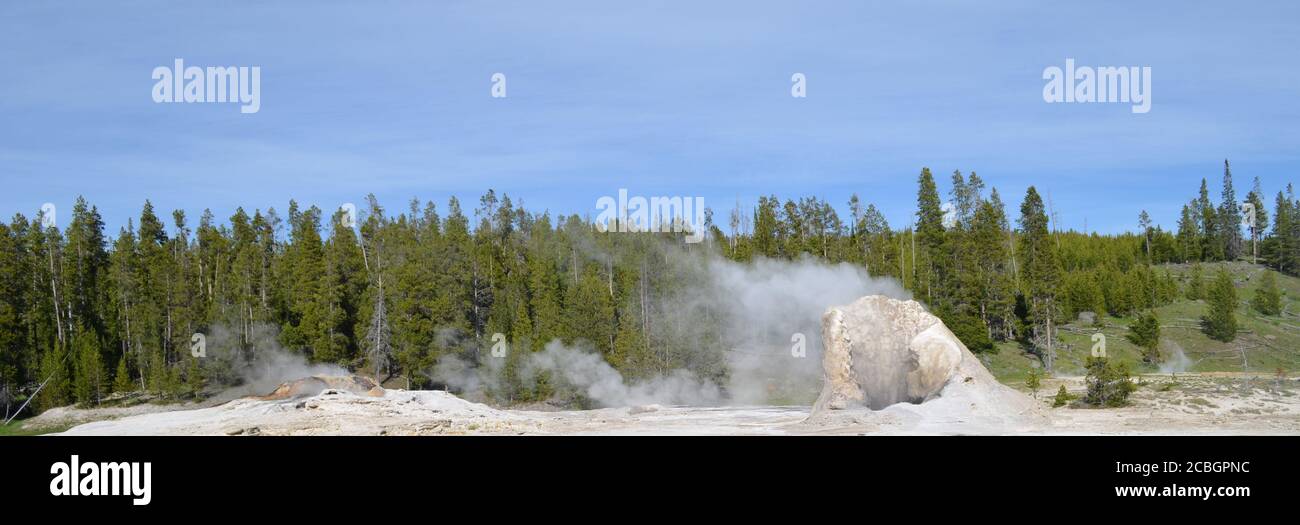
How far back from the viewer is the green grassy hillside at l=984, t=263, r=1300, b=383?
65562 millimetres

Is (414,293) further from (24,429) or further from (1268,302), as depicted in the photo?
(1268,302)

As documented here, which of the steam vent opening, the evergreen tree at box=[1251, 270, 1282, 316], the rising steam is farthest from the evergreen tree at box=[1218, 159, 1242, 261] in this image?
the steam vent opening

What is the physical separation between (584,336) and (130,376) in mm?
30525

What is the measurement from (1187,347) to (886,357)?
45.0 metres

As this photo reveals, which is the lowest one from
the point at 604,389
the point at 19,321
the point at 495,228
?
the point at 604,389

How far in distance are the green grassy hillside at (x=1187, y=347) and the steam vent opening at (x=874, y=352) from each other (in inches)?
1057

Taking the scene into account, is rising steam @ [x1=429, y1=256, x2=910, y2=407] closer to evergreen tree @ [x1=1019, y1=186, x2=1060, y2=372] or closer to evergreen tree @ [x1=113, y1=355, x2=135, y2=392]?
evergreen tree @ [x1=1019, y1=186, x2=1060, y2=372]

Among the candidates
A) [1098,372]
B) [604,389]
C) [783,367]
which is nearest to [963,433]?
[1098,372]

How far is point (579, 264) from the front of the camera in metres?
86.4

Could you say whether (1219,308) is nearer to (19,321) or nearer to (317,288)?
(317,288)

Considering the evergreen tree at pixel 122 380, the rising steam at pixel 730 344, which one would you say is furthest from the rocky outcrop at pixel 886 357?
the evergreen tree at pixel 122 380

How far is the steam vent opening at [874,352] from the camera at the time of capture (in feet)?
116

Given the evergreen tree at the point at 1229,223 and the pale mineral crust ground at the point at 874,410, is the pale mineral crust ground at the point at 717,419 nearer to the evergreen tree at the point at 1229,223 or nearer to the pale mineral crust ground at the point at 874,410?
the pale mineral crust ground at the point at 874,410

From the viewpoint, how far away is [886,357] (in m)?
36.0
